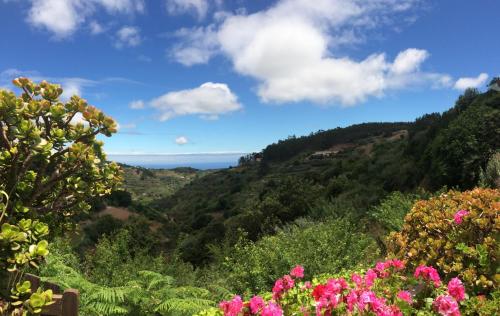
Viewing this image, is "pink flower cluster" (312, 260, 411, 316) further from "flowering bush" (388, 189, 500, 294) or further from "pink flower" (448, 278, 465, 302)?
"flowering bush" (388, 189, 500, 294)

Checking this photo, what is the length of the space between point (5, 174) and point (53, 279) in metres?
Result: 2.49

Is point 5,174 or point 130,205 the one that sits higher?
point 5,174

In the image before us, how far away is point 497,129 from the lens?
45.6 feet

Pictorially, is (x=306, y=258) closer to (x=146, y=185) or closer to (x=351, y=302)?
(x=351, y=302)

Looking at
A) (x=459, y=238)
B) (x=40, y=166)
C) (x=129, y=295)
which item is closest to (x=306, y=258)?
(x=459, y=238)

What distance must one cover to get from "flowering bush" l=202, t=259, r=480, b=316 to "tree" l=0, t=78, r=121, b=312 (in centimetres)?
147

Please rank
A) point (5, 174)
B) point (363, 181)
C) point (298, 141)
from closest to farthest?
1. point (5, 174)
2. point (363, 181)
3. point (298, 141)

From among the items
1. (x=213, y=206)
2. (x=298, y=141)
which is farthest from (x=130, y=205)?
(x=298, y=141)

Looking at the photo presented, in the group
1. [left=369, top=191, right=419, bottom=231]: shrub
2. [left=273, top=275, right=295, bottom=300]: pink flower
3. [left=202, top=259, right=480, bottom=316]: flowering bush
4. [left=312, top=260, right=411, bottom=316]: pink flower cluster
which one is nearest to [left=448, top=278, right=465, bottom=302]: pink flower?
[left=202, top=259, right=480, bottom=316]: flowering bush

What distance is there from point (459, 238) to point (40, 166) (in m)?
4.53

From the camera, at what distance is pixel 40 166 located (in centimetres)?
334

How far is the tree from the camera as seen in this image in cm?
269

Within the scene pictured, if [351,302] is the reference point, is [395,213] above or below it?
below

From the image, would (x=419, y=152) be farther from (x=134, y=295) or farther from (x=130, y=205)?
(x=130, y=205)
